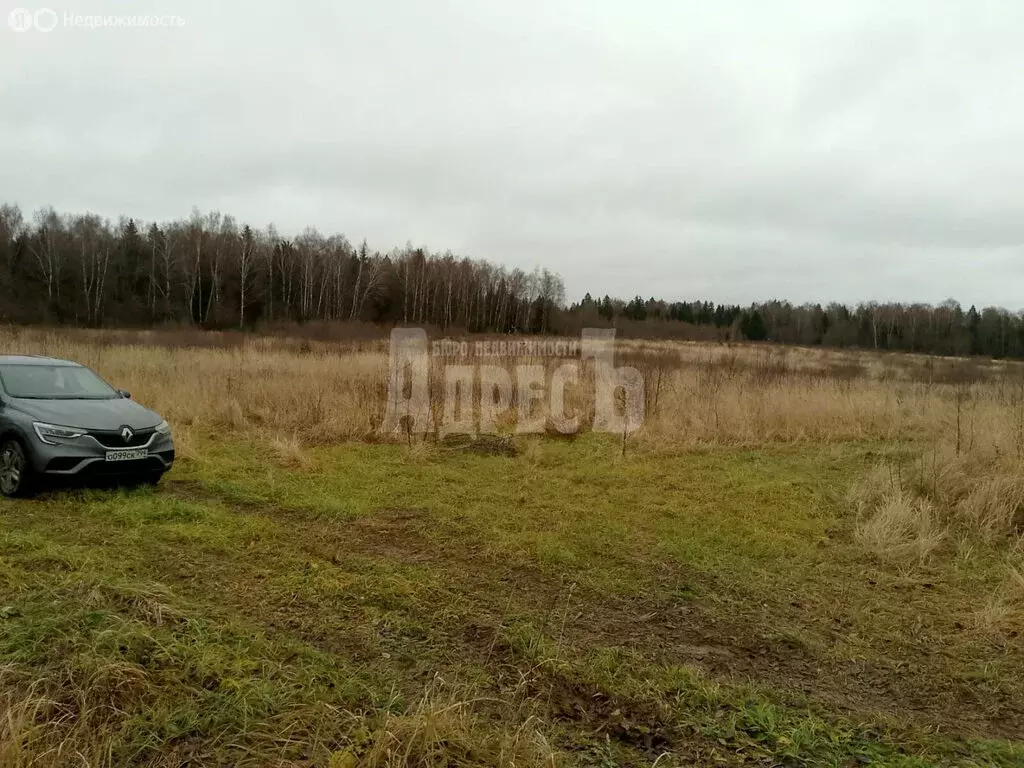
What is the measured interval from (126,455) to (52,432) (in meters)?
0.69

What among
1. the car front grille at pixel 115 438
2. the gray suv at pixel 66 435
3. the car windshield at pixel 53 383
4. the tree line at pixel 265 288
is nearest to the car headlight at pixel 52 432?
the gray suv at pixel 66 435

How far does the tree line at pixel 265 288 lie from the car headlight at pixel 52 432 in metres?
36.7

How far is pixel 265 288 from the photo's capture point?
166 ft

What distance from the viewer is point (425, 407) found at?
35.8 ft

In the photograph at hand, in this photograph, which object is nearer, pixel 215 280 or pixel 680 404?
pixel 680 404

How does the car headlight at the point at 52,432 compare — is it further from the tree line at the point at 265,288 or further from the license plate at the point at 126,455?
the tree line at the point at 265,288

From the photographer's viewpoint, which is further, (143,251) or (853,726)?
(143,251)

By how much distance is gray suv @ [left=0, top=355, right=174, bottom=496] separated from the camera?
19.6 feet

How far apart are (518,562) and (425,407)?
6.19 m

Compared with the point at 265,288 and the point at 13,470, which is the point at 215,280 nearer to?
the point at 265,288

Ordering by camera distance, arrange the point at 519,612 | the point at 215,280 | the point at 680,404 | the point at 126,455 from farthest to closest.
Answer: the point at 215,280 < the point at 680,404 < the point at 126,455 < the point at 519,612

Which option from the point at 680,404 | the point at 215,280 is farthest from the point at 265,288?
the point at 680,404

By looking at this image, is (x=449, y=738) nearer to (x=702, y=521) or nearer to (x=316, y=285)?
(x=702, y=521)

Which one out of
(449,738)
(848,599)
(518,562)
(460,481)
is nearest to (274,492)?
(460,481)
